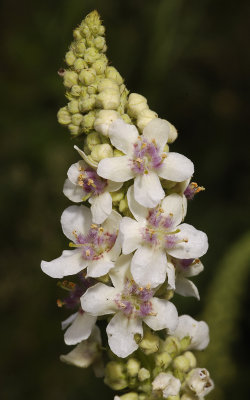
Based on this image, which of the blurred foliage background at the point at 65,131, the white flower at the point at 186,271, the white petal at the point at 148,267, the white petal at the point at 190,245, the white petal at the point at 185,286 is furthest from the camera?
the blurred foliage background at the point at 65,131

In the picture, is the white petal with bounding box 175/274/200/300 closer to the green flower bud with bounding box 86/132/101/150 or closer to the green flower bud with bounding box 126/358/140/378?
the green flower bud with bounding box 126/358/140/378

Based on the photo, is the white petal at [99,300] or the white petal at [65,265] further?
the white petal at [65,265]

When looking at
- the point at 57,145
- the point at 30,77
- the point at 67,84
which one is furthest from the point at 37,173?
the point at 67,84

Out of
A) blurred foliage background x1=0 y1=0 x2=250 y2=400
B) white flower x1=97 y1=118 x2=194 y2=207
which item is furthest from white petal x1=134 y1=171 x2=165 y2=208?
blurred foliage background x1=0 y1=0 x2=250 y2=400

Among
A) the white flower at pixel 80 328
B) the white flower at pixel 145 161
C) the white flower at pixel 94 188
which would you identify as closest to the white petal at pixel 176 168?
the white flower at pixel 145 161

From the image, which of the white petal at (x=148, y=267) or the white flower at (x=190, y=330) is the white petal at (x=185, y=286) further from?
the white petal at (x=148, y=267)

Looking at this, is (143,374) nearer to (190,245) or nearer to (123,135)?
(190,245)
